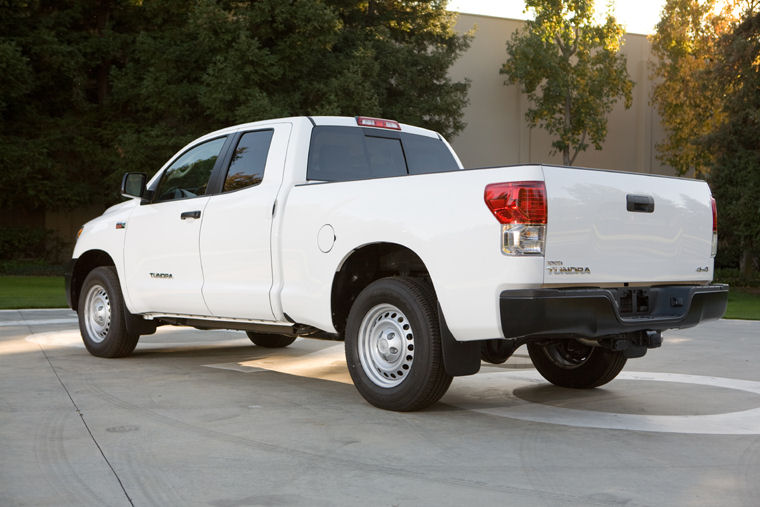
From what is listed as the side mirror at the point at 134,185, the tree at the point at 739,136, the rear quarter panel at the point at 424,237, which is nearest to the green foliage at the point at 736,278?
the tree at the point at 739,136

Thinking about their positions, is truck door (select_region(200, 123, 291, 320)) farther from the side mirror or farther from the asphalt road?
the side mirror

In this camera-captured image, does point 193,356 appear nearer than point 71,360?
No

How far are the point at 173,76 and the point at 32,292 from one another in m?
9.95

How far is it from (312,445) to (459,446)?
86 cm

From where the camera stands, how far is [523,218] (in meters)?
5.29

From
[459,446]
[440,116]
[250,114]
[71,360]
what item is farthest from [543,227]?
[440,116]

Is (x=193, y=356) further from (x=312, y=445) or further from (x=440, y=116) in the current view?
(x=440, y=116)

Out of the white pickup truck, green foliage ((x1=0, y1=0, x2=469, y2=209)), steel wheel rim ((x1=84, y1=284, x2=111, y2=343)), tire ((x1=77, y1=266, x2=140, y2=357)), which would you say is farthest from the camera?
green foliage ((x1=0, y1=0, x2=469, y2=209))

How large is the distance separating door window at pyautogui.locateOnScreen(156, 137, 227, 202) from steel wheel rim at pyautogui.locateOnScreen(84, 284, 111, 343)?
1251 millimetres

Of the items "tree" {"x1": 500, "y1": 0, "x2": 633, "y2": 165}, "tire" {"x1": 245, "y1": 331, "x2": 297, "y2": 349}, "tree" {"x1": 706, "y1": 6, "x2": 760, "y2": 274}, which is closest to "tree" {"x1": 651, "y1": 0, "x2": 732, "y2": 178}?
"tree" {"x1": 500, "y1": 0, "x2": 633, "y2": 165}

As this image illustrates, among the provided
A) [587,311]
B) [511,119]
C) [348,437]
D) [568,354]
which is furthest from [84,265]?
[511,119]

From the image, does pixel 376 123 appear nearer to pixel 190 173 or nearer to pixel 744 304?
pixel 190 173

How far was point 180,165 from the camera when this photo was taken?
8.44 m

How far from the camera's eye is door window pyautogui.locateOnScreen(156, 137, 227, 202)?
7980 mm
